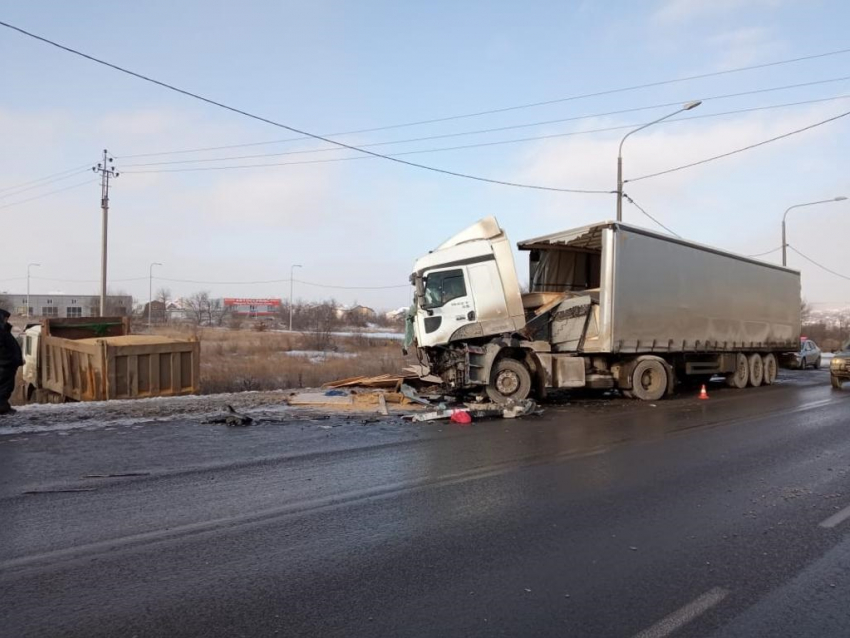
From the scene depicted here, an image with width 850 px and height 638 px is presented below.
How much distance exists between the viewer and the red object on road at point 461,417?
11539 millimetres

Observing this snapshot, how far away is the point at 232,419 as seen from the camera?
10.7m

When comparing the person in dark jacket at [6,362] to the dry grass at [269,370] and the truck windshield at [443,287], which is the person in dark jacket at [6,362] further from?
the truck windshield at [443,287]

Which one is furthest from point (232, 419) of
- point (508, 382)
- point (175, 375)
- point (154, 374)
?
point (508, 382)

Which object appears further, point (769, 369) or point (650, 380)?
point (769, 369)

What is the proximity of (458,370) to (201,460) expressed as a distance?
652 centimetres

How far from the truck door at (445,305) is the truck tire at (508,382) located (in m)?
1.21

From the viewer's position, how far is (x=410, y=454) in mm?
8414

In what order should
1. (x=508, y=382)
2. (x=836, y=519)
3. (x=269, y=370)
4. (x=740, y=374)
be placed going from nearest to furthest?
(x=836, y=519) < (x=508, y=382) < (x=740, y=374) < (x=269, y=370)

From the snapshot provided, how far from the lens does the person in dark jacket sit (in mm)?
10742

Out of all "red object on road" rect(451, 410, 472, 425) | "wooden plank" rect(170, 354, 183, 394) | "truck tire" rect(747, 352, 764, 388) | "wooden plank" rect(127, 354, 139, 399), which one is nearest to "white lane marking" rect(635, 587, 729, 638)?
"red object on road" rect(451, 410, 472, 425)

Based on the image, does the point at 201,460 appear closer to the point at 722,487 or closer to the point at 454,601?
the point at 454,601

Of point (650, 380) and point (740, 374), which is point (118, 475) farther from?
point (740, 374)

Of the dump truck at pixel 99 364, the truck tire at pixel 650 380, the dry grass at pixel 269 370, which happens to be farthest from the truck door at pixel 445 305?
the dump truck at pixel 99 364

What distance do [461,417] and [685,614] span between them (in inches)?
314
